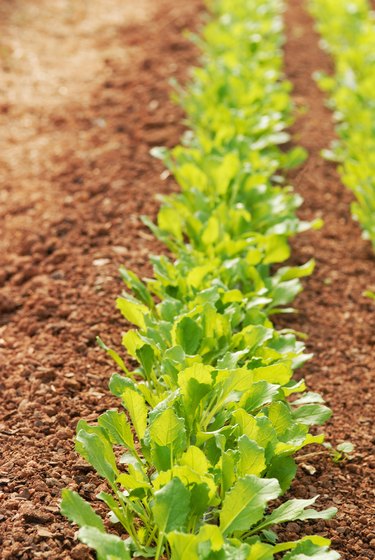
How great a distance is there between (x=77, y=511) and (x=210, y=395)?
63cm

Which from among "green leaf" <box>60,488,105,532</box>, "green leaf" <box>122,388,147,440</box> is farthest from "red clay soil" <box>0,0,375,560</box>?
"green leaf" <box>122,388,147,440</box>

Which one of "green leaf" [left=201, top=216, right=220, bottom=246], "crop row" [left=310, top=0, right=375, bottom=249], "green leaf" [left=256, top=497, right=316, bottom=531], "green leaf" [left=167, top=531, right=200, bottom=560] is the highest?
"green leaf" [left=167, top=531, right=200, bottom=560]

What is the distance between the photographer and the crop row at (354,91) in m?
4.44

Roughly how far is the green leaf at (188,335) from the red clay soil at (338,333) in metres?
0.54

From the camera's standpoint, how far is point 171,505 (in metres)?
2.10

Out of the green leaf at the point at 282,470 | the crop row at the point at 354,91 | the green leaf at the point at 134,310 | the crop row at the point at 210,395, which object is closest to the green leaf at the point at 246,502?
the crop row at the point at 210,395

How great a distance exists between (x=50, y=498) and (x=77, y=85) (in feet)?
14.3

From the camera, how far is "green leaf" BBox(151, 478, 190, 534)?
2.10 meters

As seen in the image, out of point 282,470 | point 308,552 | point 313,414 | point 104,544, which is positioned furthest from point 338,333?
point 104,544

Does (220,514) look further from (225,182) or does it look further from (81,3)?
(81,3)

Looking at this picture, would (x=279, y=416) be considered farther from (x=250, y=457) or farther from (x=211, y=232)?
(x=211, y=232)

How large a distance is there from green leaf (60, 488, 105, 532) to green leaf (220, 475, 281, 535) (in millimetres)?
325

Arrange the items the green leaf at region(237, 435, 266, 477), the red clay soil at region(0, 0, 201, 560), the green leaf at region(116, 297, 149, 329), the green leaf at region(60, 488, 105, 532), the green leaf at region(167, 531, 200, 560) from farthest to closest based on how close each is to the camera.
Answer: the green leaf at region(116, 297, 149, 329)
the red clay soil at region(0, 0, 201, 560)
the green leaf at region(237, 435, 266, 477)
the green leaf at region(60, 488, 105, 532)
the green leaf at region(167, 531, 200, 560)

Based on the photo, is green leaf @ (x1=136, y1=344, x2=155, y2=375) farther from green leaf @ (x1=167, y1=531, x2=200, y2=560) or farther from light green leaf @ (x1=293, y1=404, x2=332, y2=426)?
green leaf @ (x1=167, y1=531, x2=200, y2=560)
